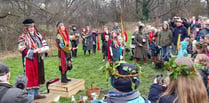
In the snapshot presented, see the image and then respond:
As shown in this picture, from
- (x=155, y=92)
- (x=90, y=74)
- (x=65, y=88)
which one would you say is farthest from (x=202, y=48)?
(x=90, y=74)

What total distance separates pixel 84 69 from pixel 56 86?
343 centimetres

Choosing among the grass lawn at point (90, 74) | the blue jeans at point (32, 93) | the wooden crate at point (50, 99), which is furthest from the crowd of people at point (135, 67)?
the grass lawn at point (90, 74)

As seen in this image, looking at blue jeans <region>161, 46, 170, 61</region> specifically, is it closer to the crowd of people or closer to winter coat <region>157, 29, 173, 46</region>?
the crowd of people

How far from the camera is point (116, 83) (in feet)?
7.49

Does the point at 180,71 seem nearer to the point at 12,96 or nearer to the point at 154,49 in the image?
the point at 12,96

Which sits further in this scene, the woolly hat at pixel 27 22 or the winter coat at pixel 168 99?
the woolly hat at pixel 27 22

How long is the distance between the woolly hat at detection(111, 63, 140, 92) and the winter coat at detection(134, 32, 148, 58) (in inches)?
283

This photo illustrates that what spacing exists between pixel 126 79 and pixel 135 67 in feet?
0.71

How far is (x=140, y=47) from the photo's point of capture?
9.51 m

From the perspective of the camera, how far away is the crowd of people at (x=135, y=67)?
228 cm

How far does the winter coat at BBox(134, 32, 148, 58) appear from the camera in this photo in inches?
371

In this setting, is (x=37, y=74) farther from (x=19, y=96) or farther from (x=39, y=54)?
(x=19, y=96)

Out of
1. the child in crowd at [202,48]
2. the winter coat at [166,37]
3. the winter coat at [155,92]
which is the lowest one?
the winter coat at [155,92]

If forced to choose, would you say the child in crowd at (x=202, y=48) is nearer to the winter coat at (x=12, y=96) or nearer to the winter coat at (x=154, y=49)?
the winter coat at (x=12, y=96)
